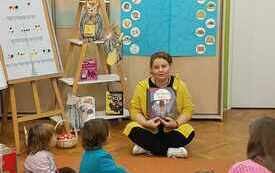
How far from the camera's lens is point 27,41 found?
3832mm

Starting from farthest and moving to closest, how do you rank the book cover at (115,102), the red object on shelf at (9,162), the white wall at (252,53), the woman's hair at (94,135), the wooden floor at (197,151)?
1. the white wall at (252,53)
2. the book cover at (115,102)
3. the wooden floor at (197,151)
4. the red object on shelf at (9,162)
5. the woman's hair at (94,135)

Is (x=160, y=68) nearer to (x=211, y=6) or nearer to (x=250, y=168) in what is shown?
(x=211, y=6)

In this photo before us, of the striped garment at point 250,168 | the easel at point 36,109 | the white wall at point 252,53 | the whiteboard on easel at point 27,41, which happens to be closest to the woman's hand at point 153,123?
the easel at point 36,109

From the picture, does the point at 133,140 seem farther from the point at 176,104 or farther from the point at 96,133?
the point at 96,133

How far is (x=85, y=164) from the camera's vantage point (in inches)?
104

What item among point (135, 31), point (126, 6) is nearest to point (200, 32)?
point (135, 31)

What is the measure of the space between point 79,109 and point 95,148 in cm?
153

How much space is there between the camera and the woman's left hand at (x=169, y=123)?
145 inches

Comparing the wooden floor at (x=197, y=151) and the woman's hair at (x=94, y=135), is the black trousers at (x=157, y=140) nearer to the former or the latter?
the wooden floor at (x=197, y=151)

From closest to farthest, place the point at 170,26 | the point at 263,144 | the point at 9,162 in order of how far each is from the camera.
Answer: the point at 263,144 → the point at 9,162 → the point at 170,26

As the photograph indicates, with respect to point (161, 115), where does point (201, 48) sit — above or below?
above

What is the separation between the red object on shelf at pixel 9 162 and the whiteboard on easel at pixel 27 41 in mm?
868

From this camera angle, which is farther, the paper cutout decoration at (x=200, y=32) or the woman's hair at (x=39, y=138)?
→ the paper cutout decoration at (x=200, y=32)

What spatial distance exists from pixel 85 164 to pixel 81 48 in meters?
1.63
